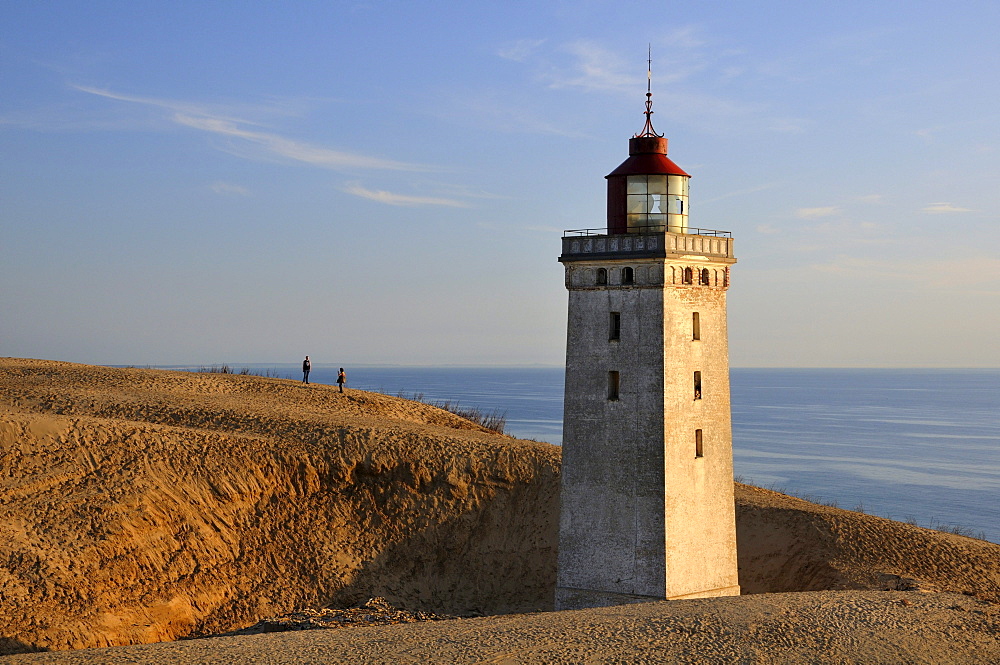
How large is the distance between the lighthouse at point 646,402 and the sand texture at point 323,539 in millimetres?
2675

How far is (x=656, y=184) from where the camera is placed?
20.4m

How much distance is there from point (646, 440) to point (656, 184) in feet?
17.0

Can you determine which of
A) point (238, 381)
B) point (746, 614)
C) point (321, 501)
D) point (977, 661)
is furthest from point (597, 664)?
point (238, 381)

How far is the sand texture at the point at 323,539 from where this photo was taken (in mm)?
16812

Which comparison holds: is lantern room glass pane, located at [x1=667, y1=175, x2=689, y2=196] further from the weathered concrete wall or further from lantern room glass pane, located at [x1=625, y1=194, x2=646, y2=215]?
the weathered concrete wall

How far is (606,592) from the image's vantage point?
20.0 meters

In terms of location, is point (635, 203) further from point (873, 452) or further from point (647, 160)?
point (873, 452)

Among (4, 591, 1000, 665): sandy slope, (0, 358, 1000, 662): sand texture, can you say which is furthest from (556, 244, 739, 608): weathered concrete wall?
(4, 591, 1000, 665): sandy slope

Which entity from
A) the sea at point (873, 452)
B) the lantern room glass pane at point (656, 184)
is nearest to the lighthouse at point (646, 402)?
the lantern room glass pane at point (656, 184)

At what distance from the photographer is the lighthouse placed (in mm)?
19484

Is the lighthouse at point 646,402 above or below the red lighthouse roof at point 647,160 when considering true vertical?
below

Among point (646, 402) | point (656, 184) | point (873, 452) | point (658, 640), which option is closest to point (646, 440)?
point (646, 402)

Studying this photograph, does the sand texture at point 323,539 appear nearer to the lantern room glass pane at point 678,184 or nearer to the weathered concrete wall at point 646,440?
the weathered concrete wall at point 646,440

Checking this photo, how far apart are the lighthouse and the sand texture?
105 inches
